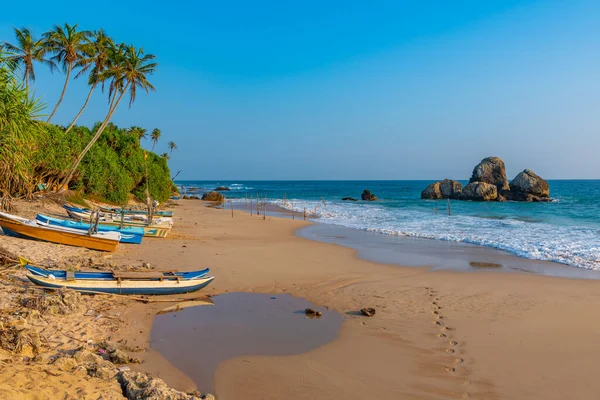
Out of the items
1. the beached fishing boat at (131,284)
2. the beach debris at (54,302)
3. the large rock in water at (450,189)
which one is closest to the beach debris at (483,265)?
the beached fishing boat at (131,284)

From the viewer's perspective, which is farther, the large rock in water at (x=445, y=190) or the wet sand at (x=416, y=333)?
the large rock in water at (x=445, y=190)

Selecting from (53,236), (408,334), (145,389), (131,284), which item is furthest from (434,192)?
(145,389)

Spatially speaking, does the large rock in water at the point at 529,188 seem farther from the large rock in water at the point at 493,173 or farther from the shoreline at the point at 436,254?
the shoreline at the point at 436,254

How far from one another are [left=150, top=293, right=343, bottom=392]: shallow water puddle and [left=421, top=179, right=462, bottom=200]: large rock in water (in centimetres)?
5963

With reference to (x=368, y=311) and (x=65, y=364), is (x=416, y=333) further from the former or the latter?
(x=65, y=364)

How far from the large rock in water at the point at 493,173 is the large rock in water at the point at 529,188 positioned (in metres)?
2.27

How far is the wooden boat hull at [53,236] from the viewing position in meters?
13.8

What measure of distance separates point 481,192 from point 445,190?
6.56 m

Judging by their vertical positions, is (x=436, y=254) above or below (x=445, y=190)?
below

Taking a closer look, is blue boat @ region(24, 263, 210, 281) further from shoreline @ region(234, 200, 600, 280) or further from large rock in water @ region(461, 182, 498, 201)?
large rock in water @ region(461, 182, 498, 201)

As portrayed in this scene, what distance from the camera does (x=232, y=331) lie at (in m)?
7.98

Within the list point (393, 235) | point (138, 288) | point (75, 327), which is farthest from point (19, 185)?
point (393, 235)

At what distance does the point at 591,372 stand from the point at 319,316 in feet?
16.5

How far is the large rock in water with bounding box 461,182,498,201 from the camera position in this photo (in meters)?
59.5
